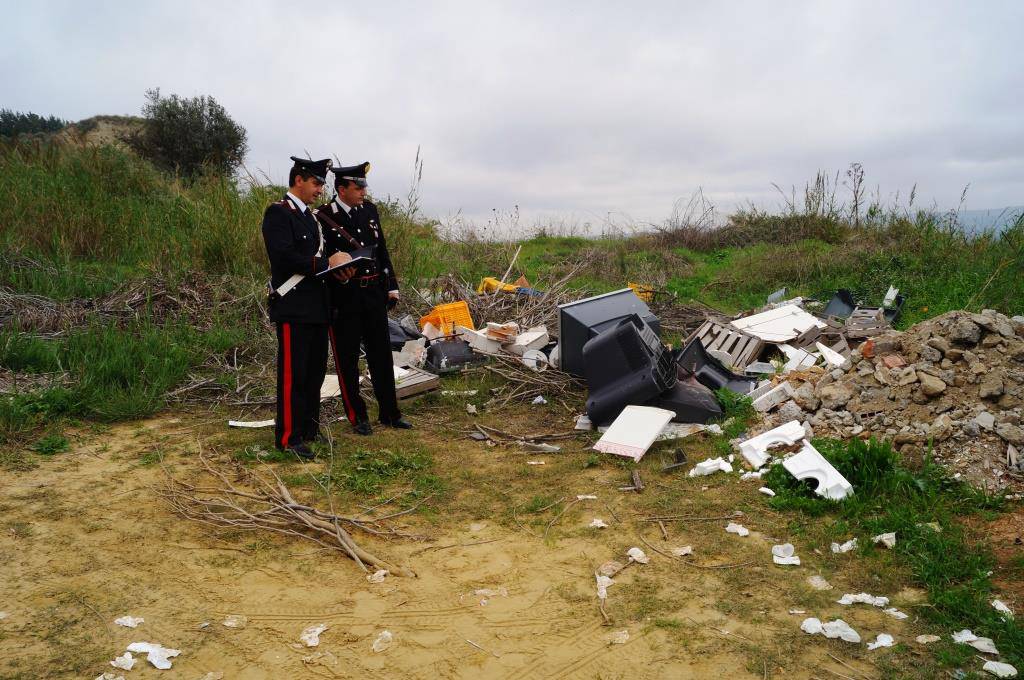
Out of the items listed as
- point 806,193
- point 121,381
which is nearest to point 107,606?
point 121,381

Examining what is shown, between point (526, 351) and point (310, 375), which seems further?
point (526, 351)

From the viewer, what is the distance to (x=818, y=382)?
553 centimetres

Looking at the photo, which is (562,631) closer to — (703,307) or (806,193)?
(703,307)

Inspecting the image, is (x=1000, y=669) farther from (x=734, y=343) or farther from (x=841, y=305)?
(x=841, y=305)

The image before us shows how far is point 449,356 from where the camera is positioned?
744 cm

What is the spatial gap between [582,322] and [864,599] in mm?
3830

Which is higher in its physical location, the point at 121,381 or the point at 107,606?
the point at 121,381

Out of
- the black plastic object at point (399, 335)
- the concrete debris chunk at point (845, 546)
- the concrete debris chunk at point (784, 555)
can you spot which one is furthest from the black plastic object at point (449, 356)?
the concrete debris chunk at point (845, 546)

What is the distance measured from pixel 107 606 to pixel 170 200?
8.73m

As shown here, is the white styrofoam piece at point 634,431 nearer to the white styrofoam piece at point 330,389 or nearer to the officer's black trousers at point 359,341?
the officer's black trousers at point 359,341

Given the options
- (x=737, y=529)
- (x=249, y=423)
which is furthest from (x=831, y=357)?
(x=249, y=423)

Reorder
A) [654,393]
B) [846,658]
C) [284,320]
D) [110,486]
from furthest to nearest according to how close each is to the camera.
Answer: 1. [654,393]
2. [284,320]
3. [110,486]
4. [846,658]

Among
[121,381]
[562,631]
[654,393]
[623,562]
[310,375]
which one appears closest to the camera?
[562,631]

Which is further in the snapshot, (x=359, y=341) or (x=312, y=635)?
(x=359, y=341)
